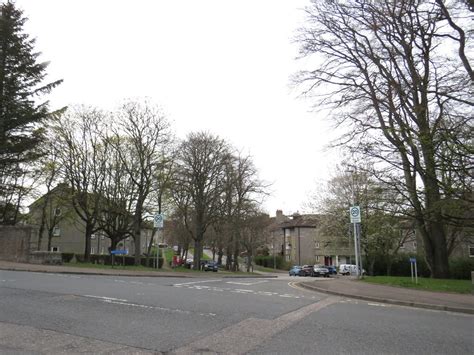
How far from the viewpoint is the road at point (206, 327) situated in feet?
23.1

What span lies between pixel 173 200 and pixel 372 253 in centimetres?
2160

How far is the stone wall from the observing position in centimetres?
2892

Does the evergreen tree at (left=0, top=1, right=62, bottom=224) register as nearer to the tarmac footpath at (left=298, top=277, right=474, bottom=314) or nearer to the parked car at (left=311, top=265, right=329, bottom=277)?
the tarmac footpath at (left=298, top=277, right=474, bottom=314)

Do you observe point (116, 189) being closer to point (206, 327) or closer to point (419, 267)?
point (419, 267)

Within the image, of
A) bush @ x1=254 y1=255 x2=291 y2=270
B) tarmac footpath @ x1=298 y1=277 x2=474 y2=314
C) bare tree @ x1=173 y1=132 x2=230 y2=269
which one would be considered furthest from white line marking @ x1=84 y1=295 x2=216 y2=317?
bush @ x1=254 y1=255 x2=291 y2=270

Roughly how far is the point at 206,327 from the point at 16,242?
84.0 ft

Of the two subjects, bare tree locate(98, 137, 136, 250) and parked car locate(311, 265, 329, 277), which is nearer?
bare tree locate(98, 137, 136, 250)

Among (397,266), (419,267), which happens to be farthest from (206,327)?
(397,266)

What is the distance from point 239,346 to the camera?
7.14 m

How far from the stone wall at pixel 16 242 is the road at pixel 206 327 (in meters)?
17.8

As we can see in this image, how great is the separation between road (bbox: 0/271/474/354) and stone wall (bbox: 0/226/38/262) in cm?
1775

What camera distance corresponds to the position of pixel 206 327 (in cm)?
850

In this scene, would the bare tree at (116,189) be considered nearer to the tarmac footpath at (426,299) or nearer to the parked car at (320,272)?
the parked car at (320,272)

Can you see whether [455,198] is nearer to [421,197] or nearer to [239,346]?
[421,197]
